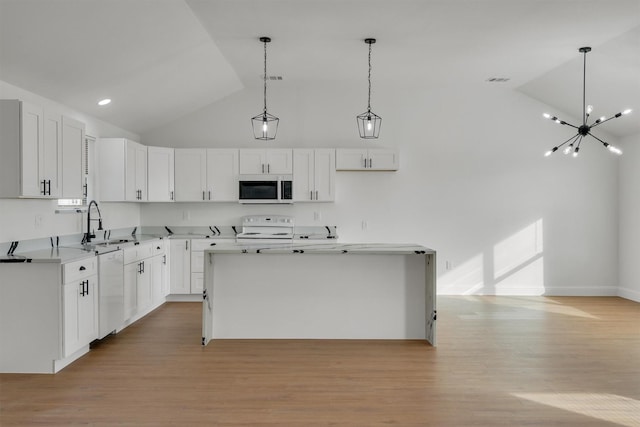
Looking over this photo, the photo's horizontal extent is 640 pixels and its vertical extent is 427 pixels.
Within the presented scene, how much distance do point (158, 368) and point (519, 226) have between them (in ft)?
18.2

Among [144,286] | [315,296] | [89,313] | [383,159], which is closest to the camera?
[89,313]

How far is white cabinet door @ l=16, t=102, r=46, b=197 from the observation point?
12.1 feet

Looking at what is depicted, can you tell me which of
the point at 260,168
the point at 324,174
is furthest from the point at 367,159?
the point at 260,168

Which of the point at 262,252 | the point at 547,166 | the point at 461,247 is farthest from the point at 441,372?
the point at 547,166

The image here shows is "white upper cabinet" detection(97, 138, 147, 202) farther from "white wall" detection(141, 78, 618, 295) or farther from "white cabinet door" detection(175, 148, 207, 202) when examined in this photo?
"white wall" detection(141, 78, 618, 295)

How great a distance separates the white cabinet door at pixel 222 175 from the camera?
6656 mm

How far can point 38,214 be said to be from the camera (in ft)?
14.7

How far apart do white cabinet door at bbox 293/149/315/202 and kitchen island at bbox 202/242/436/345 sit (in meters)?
2.10

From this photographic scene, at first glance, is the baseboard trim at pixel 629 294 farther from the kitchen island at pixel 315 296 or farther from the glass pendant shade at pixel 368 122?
the glass pendant shade at pixel 368 122

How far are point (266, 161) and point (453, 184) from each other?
9.41 feet

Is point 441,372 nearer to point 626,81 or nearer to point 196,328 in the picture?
point 196,328

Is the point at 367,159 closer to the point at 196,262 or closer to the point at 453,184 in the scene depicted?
the point at 453,184

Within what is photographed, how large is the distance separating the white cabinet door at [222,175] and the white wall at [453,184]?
0.36 meters

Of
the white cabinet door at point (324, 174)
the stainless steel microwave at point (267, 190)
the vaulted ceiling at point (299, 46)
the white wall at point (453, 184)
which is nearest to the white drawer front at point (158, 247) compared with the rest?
the white wall at point (453, 184)
